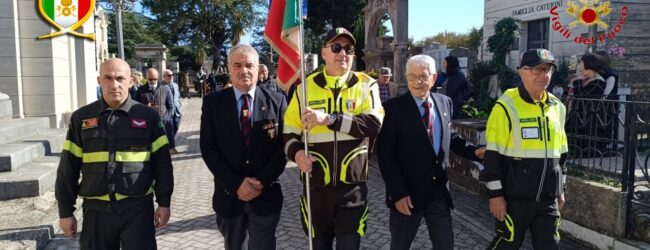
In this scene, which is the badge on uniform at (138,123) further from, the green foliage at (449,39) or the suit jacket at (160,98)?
the green foliage at (449,39)

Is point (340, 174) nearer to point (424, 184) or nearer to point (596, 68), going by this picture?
point (424, 184)

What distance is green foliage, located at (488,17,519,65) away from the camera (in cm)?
1023

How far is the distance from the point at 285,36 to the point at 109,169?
156 centimetres

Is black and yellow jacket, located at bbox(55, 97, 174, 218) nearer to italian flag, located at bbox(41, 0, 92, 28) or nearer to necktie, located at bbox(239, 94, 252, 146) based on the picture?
necktie, located at bbox(239, 94, 252, 146)

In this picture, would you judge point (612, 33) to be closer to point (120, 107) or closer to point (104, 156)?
point (120, 107)

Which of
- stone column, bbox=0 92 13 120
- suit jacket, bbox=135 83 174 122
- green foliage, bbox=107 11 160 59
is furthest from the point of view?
green foliage, bbox=107 11 160 59

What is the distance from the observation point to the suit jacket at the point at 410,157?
345 cm

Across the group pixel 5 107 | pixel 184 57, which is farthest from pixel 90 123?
pixel 184 57

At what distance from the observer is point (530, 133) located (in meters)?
3.33

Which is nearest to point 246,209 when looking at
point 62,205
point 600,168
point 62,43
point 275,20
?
point 62,205

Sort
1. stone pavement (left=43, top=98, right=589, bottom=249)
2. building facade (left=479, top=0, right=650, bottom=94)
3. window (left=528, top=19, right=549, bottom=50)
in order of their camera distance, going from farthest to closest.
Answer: window (left=528, top=19, right=549, bottom=50) → building facade (left=479, top=0, right=650, bottom=94) → stone pavement (left=43, top=98, right=589, bottom=249)

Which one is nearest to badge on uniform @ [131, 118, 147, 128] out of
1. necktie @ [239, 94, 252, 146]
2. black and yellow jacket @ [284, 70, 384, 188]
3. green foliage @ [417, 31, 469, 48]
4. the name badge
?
necktie @ [239, 94, 252, 146]

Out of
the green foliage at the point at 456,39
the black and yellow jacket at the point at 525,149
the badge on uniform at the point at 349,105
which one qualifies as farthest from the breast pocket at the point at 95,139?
the green foliage at the point at 456,39

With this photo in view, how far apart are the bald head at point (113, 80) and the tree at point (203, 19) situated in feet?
121
